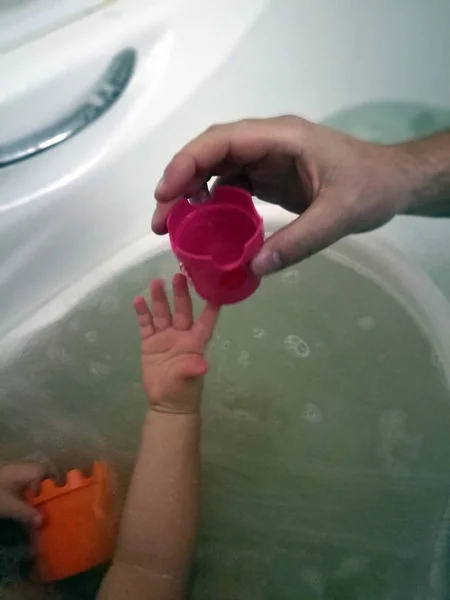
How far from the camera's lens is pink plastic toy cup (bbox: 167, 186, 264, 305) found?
1.92 feet

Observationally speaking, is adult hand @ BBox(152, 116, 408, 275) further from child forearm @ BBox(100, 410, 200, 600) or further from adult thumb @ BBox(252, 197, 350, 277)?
child forearm @ BBox(100, 410, 200, 600)

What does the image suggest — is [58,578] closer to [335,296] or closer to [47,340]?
[47,340]

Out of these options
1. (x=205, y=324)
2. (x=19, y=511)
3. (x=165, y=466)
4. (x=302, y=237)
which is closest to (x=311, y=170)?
(x=302, y=237)

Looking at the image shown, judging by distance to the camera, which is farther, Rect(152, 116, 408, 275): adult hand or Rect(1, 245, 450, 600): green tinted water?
Rect(1, 245, 450, 600): green tinted water

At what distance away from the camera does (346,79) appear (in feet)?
3.31

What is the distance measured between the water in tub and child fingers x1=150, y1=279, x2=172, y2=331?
0.57 feet

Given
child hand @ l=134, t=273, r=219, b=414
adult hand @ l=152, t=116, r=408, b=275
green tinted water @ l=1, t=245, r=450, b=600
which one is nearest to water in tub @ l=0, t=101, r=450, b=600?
green tinted water @ l=1, t=245, r=450, b=600

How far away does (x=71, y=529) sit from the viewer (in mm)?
680

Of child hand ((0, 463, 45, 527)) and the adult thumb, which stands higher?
the adult thumb

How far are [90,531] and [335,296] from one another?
1.46 feet

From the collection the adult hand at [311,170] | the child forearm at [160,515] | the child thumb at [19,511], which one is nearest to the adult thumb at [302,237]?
the adult hand at [311,170]

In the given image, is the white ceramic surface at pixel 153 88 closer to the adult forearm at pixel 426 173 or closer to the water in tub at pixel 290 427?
the water in tub at pixel 290 427

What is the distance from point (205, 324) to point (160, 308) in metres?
0.06

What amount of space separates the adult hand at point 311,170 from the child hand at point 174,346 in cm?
9
